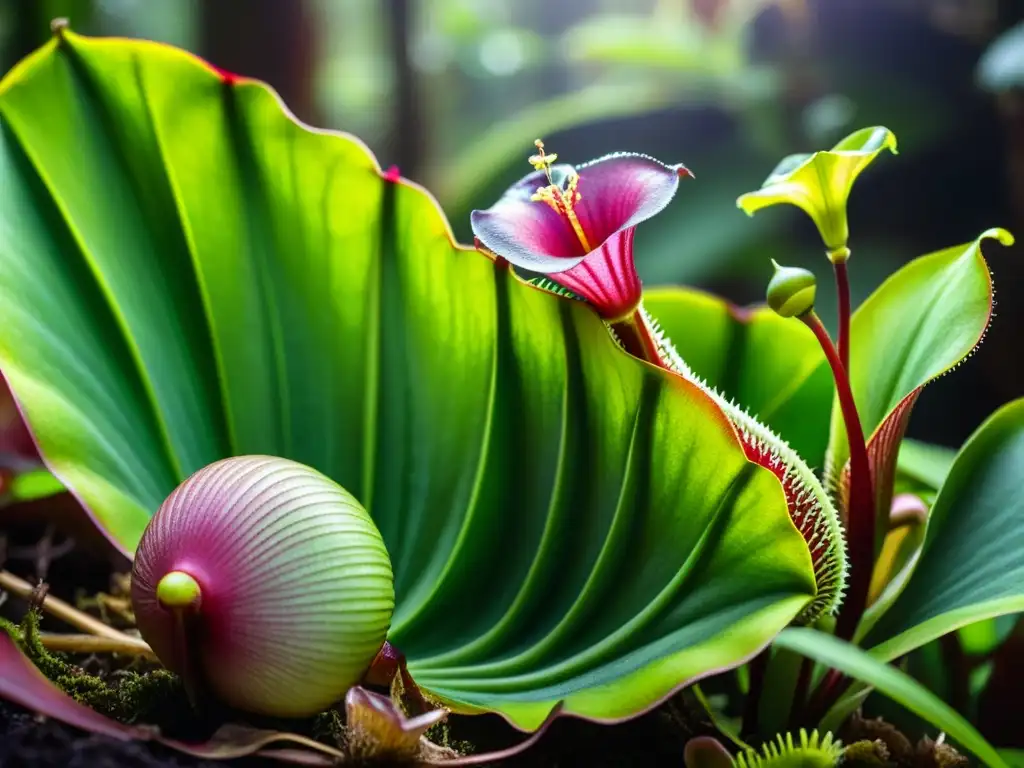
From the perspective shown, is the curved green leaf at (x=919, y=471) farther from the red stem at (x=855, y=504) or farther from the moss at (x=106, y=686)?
the moss at (x=106, y=686)

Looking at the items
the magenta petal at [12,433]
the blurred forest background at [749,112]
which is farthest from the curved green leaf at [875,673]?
the blurred forest background at [749,112]

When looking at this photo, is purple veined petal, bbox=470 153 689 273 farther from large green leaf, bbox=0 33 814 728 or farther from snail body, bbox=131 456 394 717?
snail body, bbox=131 456 394 717

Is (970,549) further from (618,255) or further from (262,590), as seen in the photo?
(262,590)

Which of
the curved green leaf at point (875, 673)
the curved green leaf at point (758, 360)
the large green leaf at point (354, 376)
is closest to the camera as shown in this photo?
the curved green leaf at point (875, 673)

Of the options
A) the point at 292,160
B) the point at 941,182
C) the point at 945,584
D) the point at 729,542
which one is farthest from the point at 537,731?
the point at 941,182

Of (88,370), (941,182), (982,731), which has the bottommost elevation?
(982,731)

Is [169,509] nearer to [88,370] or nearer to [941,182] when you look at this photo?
[88,370]

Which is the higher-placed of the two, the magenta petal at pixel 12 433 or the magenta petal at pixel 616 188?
the magenta petal at pixel 616 188
